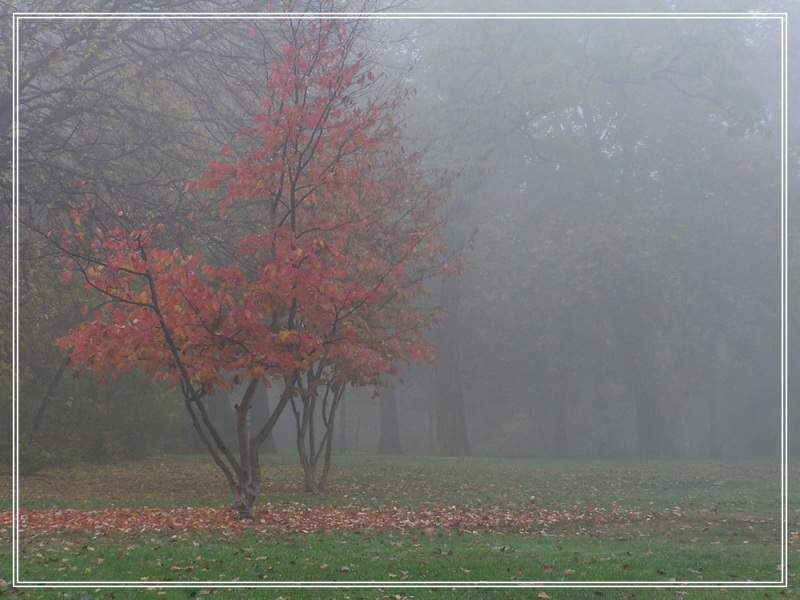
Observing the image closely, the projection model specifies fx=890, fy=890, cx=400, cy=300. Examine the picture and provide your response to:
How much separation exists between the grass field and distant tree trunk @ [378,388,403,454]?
524 inches

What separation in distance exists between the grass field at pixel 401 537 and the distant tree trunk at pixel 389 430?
43.7ft

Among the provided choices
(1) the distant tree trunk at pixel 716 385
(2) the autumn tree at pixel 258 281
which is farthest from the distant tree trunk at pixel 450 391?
(2) the autumn tree at pixel 258 281

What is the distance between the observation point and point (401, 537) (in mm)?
10211

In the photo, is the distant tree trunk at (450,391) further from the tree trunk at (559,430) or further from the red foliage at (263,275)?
the red foliage at (263,275)

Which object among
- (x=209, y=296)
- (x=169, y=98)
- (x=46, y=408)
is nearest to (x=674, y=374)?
(x=46, y=408)

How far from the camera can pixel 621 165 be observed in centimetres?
3253

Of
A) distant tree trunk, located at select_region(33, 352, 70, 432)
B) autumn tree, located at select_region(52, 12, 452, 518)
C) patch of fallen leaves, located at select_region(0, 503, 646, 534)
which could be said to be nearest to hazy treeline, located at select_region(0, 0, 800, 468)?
distant tree trunk, located at select_region(33, 352, 70, 432)

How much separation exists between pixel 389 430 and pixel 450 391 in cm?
460

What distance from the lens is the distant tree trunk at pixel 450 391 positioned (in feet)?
95.5

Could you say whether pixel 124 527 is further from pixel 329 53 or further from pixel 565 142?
pixel 565 142

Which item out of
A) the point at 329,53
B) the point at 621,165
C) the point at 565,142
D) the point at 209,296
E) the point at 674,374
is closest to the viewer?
the point at 209,296

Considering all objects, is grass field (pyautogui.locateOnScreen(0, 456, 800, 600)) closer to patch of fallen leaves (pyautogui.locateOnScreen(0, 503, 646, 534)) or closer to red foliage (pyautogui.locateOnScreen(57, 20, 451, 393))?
patch of fallen leaves (pyautogui.locateOnScreen(0, 503, 646, 534))

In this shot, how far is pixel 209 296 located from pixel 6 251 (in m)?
4.75

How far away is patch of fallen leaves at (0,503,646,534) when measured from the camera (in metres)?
10.5
